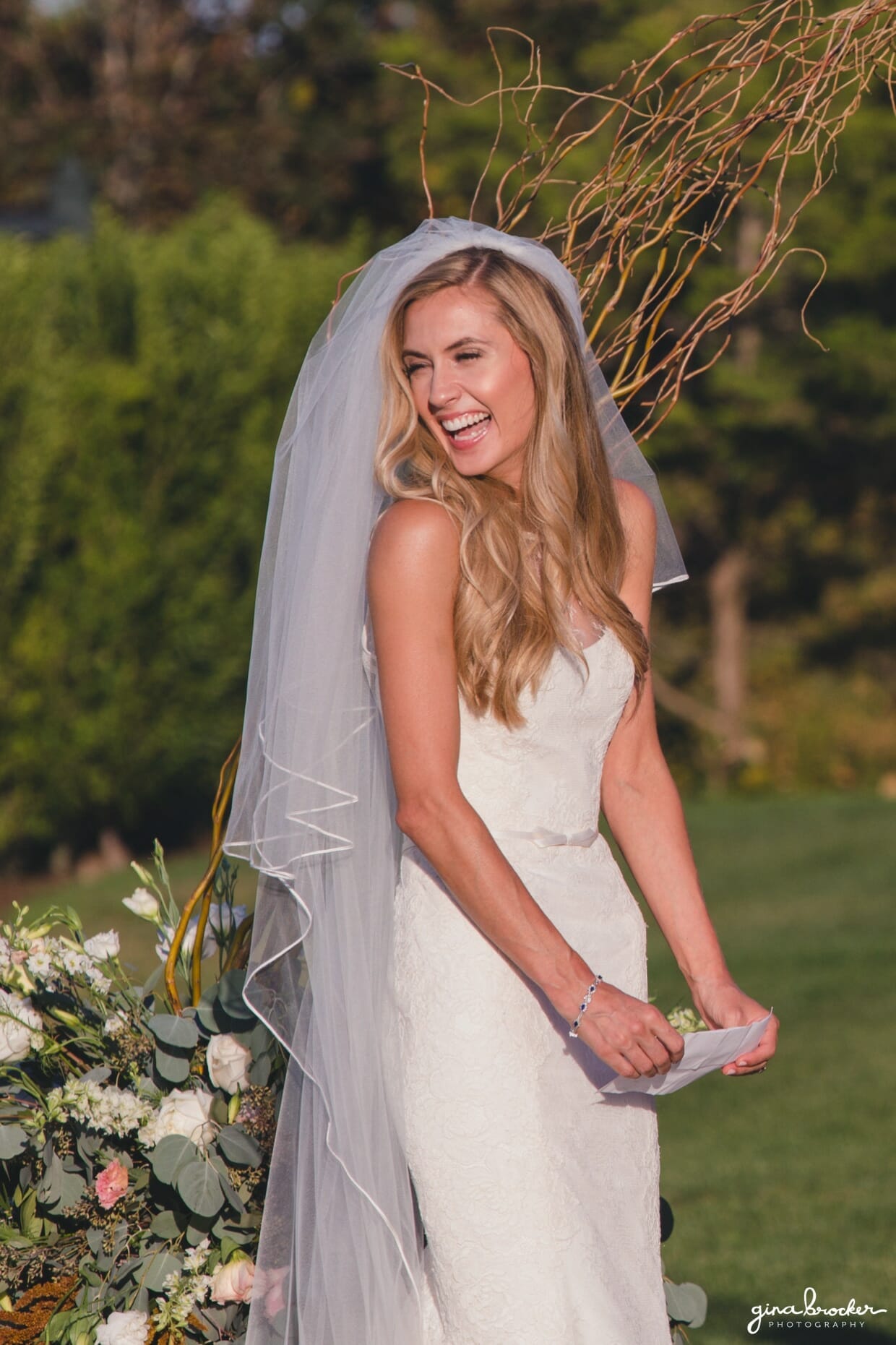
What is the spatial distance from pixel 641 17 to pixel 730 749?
A: 7721 millimetres

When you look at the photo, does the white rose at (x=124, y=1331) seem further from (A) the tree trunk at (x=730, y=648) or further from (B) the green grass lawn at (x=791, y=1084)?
(A) the tree trunk at (x=730, y=648)

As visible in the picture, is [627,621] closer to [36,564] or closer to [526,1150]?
[526,1150]

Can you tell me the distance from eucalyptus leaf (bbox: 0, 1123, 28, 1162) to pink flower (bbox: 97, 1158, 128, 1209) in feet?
0.53

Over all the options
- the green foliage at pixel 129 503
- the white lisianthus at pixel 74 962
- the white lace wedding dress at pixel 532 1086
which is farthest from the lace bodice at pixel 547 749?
the green foliage at pixel 129 503

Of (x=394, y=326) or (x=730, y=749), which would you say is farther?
(x=730, y=749)

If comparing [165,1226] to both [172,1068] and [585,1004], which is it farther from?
[585,1004]

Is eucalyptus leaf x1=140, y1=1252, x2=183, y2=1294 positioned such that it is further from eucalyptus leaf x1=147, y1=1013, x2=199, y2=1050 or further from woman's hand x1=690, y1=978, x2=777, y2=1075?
woman's hand x1=690, y1=978, x2=777, y2=1075

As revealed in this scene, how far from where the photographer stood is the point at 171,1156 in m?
2.67

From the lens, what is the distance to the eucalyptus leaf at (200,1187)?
2645mm

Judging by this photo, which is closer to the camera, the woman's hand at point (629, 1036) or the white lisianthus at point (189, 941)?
the woman's hand at point (629, 1036)

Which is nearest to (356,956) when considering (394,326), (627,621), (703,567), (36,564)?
(627,621)

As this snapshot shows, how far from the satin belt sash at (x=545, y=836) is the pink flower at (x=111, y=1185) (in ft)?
2.94

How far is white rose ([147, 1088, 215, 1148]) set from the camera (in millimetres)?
2709

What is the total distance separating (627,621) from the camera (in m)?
2.69
